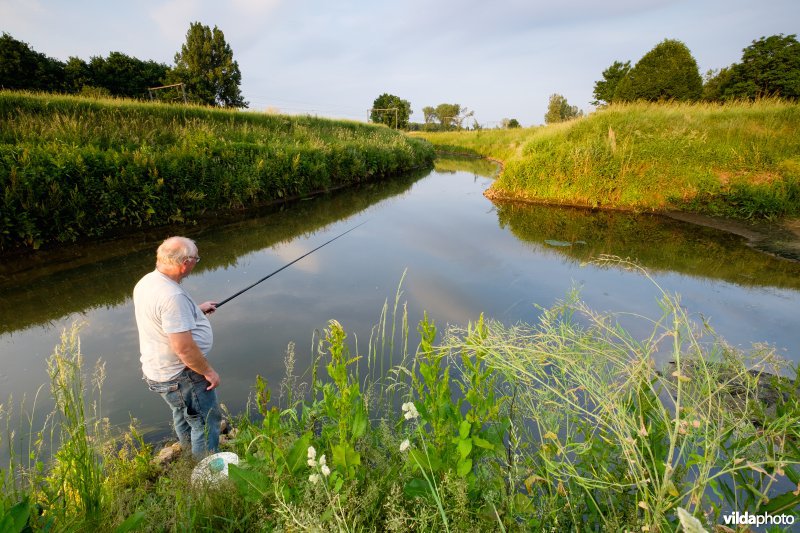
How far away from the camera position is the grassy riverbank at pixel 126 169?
6.41 meters

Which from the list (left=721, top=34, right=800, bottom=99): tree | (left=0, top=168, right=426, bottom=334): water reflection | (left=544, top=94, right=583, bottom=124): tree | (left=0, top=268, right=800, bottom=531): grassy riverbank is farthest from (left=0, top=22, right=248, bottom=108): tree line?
(left=544, top=94, right=583, bottom=124): tree

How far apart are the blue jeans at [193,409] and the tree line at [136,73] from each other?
32323 mm

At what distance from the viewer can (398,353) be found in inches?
167

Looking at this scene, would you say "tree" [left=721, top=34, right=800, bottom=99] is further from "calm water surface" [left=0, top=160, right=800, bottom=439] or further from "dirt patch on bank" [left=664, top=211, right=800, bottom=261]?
"calm water surface" [left=0, top=160, right=800, bottom=439]

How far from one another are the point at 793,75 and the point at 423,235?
989 inches

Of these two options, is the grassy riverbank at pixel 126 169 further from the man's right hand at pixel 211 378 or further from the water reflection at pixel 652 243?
the water reflection at pixel 652 243

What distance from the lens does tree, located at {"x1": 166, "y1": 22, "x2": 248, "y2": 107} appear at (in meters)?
49.0

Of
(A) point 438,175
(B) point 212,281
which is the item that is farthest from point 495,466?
(A) point 438,175

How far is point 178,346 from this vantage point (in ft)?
8.39

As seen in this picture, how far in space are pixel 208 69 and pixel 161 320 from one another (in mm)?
63880

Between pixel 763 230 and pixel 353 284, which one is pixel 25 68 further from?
pixel 763 230

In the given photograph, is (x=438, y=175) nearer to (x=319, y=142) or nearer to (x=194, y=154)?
(x=319, y=142)

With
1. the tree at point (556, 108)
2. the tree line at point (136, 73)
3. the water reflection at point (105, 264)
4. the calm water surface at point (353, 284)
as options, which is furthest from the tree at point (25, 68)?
the tree at point (556, 108)

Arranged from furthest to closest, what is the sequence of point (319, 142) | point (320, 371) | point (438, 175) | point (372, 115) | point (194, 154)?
point (372, 115), point (438, 175), point (319, 142), point (194, 154), point (320, 371)
